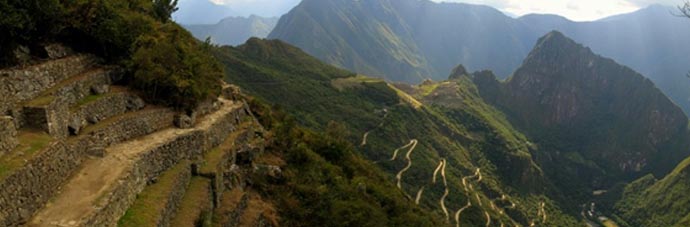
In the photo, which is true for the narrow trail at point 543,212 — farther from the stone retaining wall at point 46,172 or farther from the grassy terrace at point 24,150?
the grassy terrace at point 24,150

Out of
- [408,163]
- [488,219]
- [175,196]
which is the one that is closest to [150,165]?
[175,196]

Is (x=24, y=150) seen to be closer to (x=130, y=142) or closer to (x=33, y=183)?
(x=33, y=183)

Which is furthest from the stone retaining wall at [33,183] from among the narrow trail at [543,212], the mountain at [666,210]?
the mountain at [666,210]

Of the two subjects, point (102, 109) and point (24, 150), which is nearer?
point (24, 150)

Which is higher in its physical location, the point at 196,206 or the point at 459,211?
the point at 196,206

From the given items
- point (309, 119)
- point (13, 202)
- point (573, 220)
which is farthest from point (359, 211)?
point (573, 220)

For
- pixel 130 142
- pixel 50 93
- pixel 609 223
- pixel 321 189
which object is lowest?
pixel 609 223

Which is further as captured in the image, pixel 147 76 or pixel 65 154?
pixel 147 76

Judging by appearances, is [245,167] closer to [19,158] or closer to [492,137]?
[19,158]
